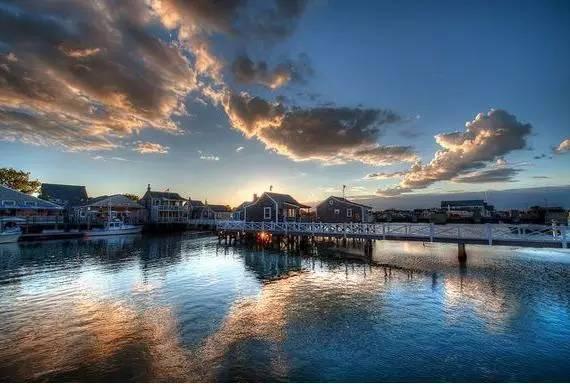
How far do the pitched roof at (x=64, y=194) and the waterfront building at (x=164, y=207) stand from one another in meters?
13.9

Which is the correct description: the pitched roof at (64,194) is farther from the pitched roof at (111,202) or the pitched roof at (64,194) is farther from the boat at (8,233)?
the boat at (8,233)

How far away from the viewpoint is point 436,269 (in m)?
24.1

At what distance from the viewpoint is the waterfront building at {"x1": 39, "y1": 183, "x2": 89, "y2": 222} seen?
67.9m

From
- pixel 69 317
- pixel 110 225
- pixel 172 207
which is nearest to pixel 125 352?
pixel 69 317

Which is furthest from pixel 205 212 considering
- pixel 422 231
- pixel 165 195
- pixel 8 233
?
pixel 422 231

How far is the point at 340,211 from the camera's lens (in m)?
52.2

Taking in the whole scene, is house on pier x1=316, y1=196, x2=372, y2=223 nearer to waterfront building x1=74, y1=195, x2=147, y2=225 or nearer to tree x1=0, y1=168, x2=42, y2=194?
waterfront building x1=74, y1=195, x2=147, y2=225

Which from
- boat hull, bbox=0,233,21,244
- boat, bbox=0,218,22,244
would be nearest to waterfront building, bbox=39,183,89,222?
boat, bbox=0,218,22,244

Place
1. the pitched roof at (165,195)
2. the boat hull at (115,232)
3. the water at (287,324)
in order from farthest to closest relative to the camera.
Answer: the pitched roof at (165,195)
the boat hull at (115,232)
the water at (287,324)

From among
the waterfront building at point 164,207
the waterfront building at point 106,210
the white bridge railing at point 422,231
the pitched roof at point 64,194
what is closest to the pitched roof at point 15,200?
the waterfront building at point 106,210

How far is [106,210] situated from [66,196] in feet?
44.5

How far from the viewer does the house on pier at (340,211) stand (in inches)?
2030

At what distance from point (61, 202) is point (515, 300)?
83.9 m

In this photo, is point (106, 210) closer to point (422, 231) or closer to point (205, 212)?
point (205, 212)
